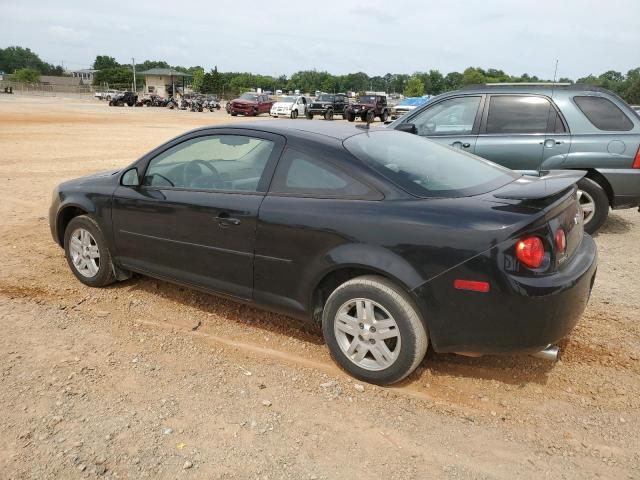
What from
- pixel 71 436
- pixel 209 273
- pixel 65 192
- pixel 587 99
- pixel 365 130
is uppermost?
pixel 587 99

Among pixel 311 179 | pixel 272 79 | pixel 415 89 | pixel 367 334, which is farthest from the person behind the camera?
pixel 272 79

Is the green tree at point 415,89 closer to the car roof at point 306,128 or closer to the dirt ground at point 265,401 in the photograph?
the car roof at point 306,128

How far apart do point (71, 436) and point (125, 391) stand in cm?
46

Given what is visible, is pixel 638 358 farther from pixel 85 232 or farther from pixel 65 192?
pixel 65 192

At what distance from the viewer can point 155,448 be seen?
106 inches

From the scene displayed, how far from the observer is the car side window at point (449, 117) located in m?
6.81

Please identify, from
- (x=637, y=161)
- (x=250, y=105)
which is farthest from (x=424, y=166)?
(x=250, y=105)

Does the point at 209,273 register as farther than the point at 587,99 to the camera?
No

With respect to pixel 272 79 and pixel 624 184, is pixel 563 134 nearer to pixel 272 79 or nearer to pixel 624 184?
pixel 624 184

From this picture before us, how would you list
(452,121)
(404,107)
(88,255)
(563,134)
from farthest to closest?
1. (404,107)
2. (452,121)
3. (563,134)
4. (88,255)

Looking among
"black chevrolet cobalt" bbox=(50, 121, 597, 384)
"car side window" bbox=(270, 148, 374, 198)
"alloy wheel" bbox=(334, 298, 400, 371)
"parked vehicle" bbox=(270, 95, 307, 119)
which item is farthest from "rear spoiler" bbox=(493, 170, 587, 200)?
"parked vehicle" bbox=(270, 95, 307, 119)

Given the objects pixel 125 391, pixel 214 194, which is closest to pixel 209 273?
pixel 214 194

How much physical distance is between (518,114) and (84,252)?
202 inches

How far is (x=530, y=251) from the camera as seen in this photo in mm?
2795
